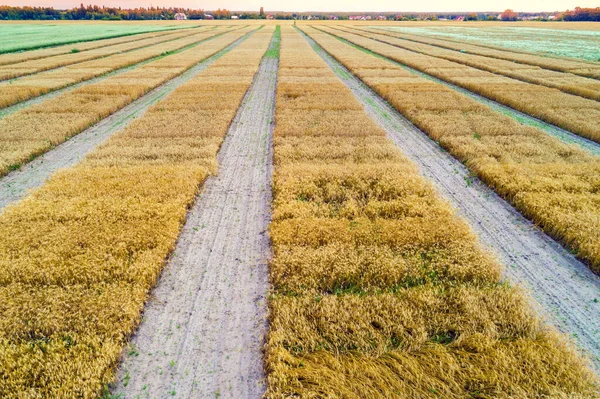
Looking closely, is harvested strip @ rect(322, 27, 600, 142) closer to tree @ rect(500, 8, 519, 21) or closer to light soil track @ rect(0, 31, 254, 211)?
light soil track @ rect(0, 31, 254, 211)

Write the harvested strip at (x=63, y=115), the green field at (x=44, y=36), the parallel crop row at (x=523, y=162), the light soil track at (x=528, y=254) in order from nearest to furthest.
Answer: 1. the light soil track at (x=528, y=254)
2. the parallel crop row at (x=523, y=162)
3. the harvested strip at (x=63, y=115)
4. the green field at (x=44, y=36)

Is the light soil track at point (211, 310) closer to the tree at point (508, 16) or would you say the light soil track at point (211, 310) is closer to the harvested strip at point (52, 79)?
the harvested strip at point (52, 79)

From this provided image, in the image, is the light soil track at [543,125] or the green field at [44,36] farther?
the green field at [44,36]

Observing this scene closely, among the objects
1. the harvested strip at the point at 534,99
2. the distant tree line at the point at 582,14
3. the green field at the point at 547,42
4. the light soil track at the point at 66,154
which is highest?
the distant tree line at the point at 582,14

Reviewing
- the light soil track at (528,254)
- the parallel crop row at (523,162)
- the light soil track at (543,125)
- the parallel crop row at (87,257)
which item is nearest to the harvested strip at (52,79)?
the parallel crop row at (87,257)

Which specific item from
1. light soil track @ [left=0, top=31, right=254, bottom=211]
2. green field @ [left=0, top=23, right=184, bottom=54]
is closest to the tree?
green field @ [left=0, top=23, right=184, bottom=54]

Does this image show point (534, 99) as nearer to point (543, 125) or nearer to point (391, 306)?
point (543, 125)
